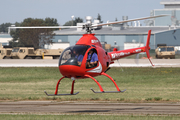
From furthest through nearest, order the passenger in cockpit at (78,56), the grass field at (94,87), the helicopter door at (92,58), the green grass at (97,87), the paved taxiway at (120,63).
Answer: the paved taxiway at (120,63) < the green grass at (97,87) < the helicopter door at (92,58) < the passenger in cockpit at (78,56) < the grass field at (94,87)

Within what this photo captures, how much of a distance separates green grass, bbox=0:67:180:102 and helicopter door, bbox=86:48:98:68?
17.5 feet

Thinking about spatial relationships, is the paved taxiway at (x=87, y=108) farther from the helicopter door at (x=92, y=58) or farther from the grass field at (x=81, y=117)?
the helicopter door at (x=92, y=58)

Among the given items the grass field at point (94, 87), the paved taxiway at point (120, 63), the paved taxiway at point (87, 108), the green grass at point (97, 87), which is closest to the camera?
the grass field at point (94, 87)

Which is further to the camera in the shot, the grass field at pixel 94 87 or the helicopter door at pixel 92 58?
the helicopter door at pixel 92 58

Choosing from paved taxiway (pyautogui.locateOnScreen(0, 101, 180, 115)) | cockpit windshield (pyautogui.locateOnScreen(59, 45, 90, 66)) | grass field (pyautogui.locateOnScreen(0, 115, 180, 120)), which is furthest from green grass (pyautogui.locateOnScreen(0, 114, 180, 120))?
cockpit windshield (pyautogui.locateOnScreen(59, 45, 90, 66))

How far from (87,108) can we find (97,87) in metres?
9.92

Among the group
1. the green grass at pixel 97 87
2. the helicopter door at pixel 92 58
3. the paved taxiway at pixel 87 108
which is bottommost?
the green grass at pixel 97 87

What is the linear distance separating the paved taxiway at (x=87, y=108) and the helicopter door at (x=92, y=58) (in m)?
2.34

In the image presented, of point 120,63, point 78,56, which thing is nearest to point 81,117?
point 78,56

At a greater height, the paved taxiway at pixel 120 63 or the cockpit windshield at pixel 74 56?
the cockpit windshield at pixel 74 56

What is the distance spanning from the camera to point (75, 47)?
14.0 metres

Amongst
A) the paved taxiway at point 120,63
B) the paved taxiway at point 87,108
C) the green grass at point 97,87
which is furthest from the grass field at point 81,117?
the paved taxiway at point 120,63

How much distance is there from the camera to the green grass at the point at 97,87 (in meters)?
20.2

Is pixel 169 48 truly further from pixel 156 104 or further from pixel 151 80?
pixel 156 104
